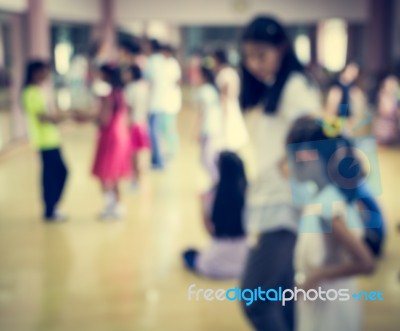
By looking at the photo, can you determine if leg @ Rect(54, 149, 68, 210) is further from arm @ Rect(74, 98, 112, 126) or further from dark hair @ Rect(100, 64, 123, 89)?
dark hair @ Rect(100, 64, 123, 89)

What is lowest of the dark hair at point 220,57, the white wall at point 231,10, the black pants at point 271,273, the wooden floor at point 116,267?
the wooden floor at point 116,267

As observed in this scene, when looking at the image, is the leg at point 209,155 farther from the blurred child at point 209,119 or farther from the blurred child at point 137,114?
the blurred child at point 137,114

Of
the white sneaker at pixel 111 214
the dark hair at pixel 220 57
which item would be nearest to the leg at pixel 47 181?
the white sneaker at pixel 111 214

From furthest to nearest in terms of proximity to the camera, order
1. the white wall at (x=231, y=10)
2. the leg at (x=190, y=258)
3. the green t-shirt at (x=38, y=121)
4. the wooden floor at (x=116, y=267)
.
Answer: the white wall at (x=231, y=10) < the green t-shirt at (x=38, y=121) < the leg at (x=190, y=258) < the wooden floor at (x=116, y=267)

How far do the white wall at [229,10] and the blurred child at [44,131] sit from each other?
394 inches

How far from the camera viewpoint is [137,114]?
624 cm

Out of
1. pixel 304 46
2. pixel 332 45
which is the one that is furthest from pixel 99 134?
pixel 304 46

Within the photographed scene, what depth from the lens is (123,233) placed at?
4723 millimetres

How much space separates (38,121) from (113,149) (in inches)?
24.8

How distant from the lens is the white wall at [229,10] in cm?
1444

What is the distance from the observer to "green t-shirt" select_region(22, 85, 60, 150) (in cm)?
485

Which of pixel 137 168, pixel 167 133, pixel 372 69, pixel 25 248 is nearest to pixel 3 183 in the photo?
pixel 137 168

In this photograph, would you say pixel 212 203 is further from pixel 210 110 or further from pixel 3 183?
pixel 3 183

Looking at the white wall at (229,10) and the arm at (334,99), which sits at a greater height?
the white wall at (229,10)
